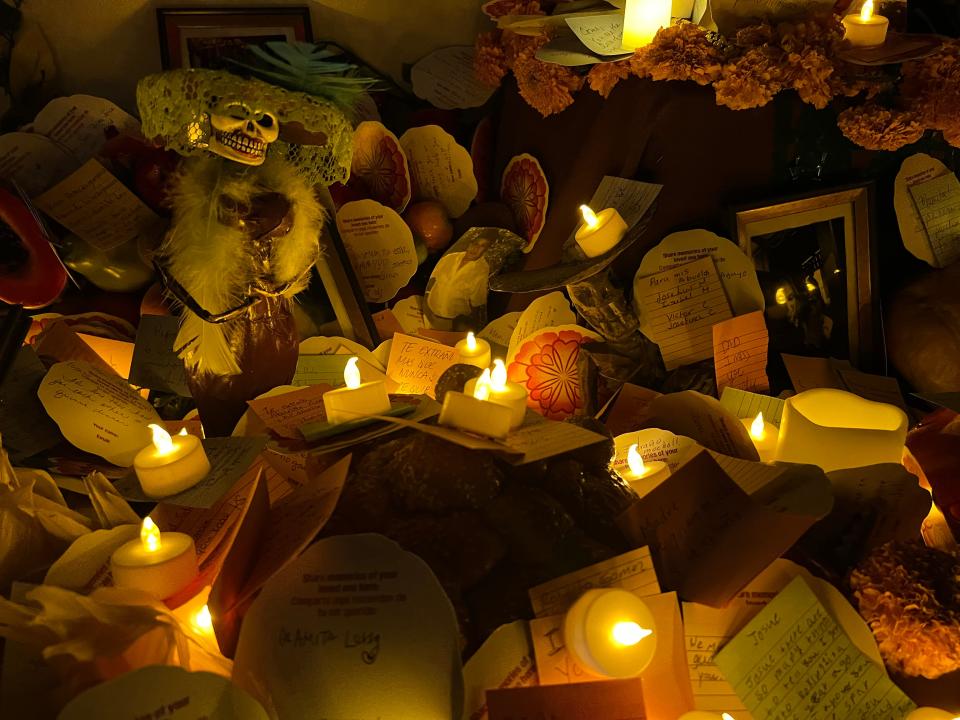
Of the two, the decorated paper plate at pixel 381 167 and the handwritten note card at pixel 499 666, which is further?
the decorated paper plate at pixel 381 167

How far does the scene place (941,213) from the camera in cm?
143

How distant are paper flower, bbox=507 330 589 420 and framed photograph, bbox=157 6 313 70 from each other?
77 cm

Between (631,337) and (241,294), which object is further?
(631,337)

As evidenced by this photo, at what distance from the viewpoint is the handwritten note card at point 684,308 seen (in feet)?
4.20

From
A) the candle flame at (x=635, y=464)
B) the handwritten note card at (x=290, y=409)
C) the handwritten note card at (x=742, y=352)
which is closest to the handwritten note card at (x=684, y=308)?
the handwritten note card at (x=742, y=352)

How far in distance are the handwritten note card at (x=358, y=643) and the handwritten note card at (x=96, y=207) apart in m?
0.86

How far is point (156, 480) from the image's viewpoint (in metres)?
0.74

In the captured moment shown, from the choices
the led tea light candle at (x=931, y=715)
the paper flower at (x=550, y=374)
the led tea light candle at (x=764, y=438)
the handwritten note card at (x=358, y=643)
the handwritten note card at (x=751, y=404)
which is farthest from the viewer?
the paper flower at (x=550, y=374)

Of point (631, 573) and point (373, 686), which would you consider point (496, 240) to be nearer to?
point (631, 573)

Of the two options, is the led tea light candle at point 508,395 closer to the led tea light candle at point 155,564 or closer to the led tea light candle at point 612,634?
the led tea light candle at point 612,634

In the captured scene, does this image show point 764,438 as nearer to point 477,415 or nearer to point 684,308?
point 684,308

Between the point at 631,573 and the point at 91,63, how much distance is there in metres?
1.37

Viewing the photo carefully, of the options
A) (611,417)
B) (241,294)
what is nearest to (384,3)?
(241,294)

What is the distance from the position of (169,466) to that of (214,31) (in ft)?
3.32
